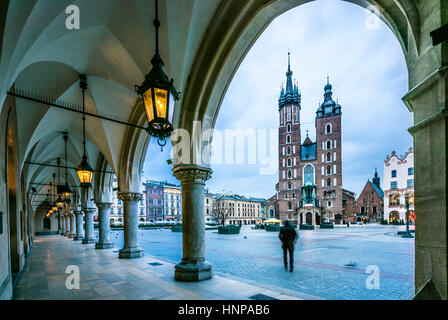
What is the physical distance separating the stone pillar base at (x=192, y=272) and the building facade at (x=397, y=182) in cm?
4338

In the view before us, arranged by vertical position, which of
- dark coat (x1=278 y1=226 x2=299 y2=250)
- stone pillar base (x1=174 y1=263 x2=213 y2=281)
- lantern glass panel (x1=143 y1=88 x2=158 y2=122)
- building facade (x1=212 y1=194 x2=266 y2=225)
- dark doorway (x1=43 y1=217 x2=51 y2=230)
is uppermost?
lantern glass panel (x1=143 y1=88 x2=158 y2=122)

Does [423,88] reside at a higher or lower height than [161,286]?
higher

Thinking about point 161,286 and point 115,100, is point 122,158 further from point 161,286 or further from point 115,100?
point 161,286

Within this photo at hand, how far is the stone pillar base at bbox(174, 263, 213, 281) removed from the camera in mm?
6074

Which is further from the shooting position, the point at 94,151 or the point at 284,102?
the point at 284,102

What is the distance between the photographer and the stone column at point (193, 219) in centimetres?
629

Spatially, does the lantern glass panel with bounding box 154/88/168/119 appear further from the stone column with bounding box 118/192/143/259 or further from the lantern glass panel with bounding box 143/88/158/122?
the stone column with bounding box 118/192/143/259

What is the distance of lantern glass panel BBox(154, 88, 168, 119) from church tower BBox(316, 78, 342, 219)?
51444 mm

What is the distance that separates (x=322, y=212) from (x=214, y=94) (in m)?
49.0

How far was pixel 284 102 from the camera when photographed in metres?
62.1

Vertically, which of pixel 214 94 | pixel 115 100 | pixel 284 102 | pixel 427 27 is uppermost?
pixel 284 102

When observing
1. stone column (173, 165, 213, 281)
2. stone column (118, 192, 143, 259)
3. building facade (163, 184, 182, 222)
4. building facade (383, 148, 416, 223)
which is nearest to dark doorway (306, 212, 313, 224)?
building facade (383, 148, 416, 223)

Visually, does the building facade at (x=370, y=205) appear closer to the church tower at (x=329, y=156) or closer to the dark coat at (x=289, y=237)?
the church tower at (x=329, y=156)
